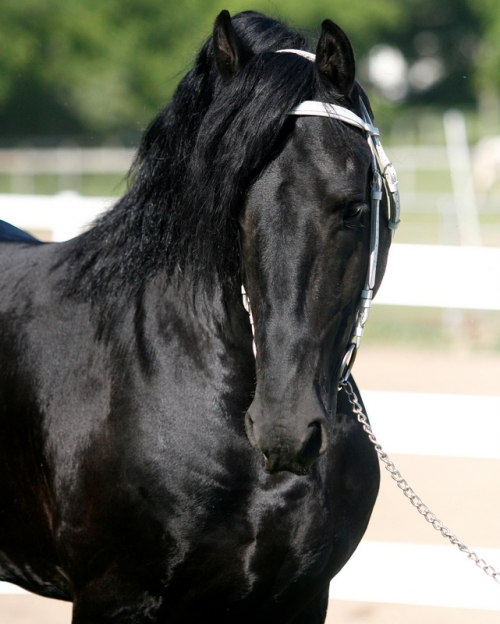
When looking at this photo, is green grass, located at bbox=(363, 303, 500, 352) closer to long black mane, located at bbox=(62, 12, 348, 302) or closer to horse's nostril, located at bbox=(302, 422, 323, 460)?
long black mane, located at bbox=(62, 12, 348, 302)

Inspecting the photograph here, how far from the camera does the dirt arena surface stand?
3648 millimetres

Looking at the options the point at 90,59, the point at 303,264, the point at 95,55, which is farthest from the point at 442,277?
the point at 90,59

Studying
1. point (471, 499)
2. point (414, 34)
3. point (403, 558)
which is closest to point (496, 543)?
point (471, 499)

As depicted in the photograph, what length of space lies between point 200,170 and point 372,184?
401 mm

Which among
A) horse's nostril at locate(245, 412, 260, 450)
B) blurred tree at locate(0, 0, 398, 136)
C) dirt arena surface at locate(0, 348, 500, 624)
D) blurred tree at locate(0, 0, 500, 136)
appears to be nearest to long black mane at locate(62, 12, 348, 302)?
Result: horse's nostril at locate(245, 412, 260, 450)

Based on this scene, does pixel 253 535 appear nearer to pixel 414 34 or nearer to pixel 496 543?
pixel 496 543

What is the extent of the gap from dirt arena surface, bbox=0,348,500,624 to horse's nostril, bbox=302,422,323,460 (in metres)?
2.20

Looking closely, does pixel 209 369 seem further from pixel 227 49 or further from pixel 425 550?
pixel 425 550

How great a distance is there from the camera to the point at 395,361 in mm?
8125

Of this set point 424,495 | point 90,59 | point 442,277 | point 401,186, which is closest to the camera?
point 442,277

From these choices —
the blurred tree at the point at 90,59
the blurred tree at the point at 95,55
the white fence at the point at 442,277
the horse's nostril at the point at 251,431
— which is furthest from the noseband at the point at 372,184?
the blurred tree at the point at 90,59

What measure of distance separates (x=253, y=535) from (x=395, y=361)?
637 centimetres

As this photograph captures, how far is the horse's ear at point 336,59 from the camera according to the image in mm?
1783

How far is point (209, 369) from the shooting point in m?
1.99
